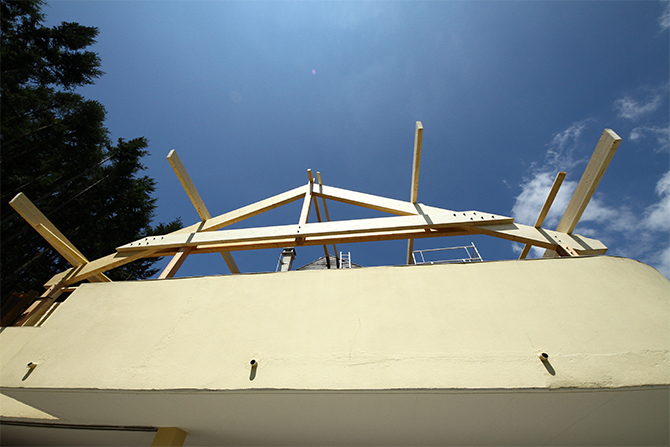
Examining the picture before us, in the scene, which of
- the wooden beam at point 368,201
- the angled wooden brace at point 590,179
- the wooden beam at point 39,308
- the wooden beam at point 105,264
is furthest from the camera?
the wooden beam at point 368,201

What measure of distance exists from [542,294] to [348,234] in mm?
2612

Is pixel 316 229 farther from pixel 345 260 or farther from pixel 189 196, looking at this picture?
pixel 345 260

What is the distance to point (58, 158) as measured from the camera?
35.2 feet

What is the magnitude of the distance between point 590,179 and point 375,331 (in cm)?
327

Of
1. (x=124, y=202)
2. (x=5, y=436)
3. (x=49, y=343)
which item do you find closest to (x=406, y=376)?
(x=49, y=343)

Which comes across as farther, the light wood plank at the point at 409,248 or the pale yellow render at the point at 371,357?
the light wood plank at the point at 409,248

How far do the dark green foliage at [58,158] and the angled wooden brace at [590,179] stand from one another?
14.7m

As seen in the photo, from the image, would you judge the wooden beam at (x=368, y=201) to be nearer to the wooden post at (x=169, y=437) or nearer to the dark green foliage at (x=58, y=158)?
the wooden post at (x=169, y=437)

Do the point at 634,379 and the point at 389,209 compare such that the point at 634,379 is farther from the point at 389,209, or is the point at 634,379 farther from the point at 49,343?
the point at 49,343

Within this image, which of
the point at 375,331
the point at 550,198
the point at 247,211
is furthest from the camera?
the point at 247,211

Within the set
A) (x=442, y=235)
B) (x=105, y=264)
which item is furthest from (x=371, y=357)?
(x=105, y=264)

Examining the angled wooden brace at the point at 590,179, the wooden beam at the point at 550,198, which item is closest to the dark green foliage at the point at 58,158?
the wooden beam at the point at 550,198

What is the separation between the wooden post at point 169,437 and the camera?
2.51m

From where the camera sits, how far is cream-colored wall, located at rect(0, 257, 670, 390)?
1728 millimetres
